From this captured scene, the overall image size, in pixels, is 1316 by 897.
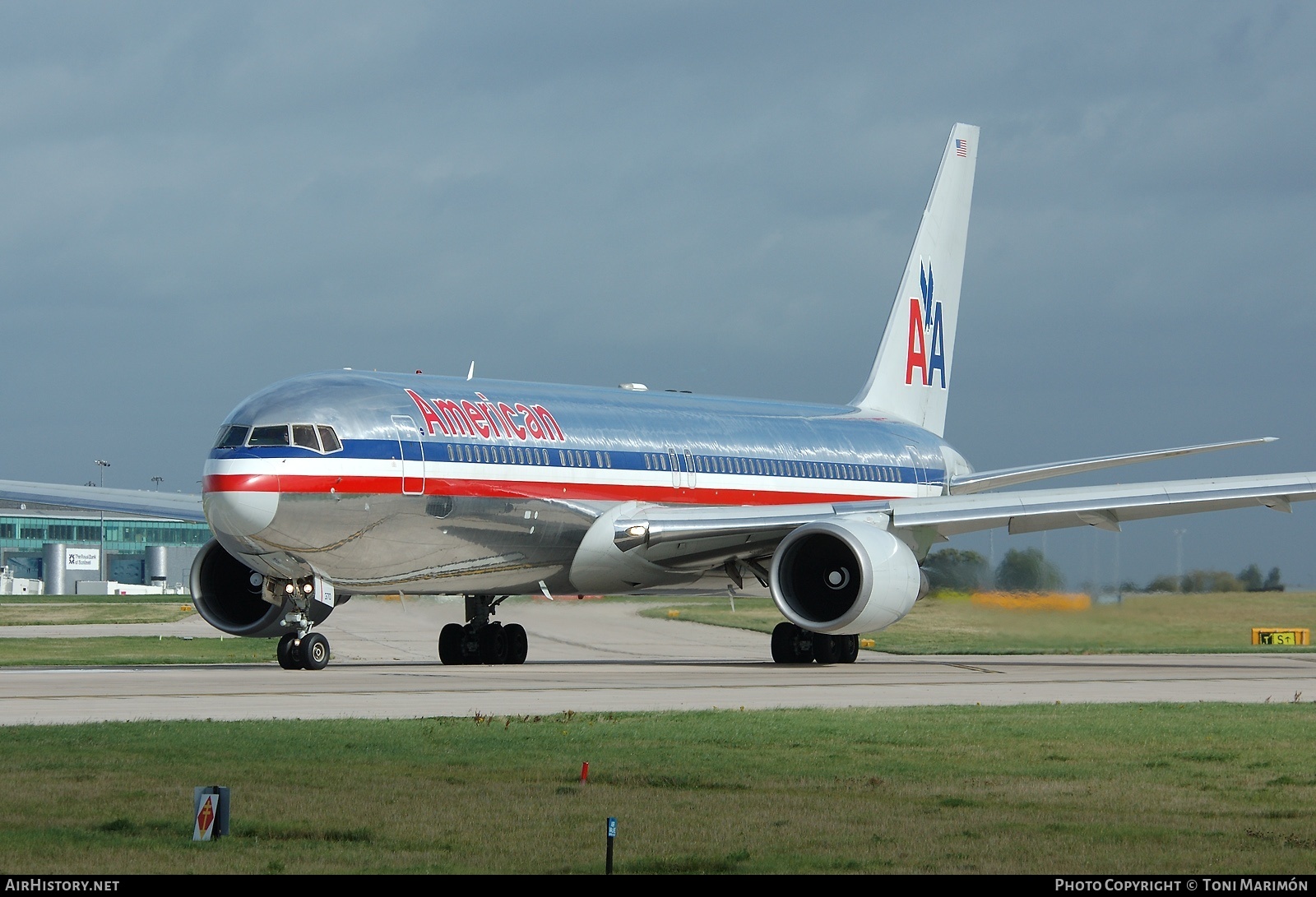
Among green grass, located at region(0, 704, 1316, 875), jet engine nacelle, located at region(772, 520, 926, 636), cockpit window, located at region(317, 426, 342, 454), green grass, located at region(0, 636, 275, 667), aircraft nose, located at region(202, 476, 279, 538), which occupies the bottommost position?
green grass, located at region(0, 704, 1316, 875)

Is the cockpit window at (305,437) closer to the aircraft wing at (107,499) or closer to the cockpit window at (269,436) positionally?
the cockpit window at (269,436)

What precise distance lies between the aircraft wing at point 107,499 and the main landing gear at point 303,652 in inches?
155

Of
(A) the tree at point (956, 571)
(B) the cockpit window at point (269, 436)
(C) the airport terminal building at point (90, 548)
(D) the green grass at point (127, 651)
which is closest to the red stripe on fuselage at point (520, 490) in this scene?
(B) the cockpit window at point (269, 436)

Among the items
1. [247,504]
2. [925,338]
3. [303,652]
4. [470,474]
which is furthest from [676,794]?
[925,338]

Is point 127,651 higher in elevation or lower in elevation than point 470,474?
lower

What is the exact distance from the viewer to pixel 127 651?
33.1 meters

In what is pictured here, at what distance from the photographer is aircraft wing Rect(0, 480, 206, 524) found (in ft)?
88.2

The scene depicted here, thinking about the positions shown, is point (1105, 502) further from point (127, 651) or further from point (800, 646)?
point (127, 651)

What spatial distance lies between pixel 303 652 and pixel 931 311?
58.7ft

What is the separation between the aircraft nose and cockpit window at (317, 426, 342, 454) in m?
0.89

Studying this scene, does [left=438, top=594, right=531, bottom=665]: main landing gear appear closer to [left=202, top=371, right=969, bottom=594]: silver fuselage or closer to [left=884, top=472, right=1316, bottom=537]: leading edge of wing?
[left=202, top=371, right=969, bottom=594]: silver fuselage

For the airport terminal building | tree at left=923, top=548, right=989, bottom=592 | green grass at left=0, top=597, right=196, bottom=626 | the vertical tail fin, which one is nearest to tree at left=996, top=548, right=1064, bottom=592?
tree at left=923, top=548, right=989, bottom=592

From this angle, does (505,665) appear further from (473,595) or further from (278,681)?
(278,681)

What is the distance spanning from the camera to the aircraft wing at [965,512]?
25.6 metres
